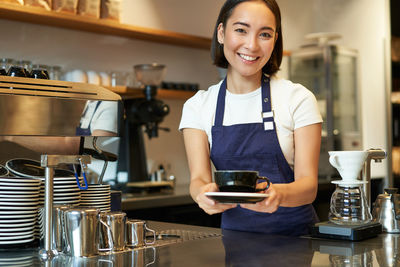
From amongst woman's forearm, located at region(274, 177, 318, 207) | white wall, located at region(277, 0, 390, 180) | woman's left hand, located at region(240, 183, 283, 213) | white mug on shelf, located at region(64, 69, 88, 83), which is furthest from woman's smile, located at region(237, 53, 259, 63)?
white wall, located at region(277, 0, 390, 180)

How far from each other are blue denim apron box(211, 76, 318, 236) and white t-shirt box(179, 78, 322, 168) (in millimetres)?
23

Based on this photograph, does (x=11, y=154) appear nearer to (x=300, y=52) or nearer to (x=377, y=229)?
(x=377, y=229)

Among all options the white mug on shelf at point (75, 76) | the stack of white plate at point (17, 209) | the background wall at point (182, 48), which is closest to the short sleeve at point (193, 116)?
the stack of white plate at point (17, 209)

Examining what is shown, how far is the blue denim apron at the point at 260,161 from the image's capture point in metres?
2.17

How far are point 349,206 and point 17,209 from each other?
1026 mm

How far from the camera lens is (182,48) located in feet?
15.0

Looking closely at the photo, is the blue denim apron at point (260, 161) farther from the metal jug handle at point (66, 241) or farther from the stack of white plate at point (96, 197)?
the metal jug handle at point (66, 241)

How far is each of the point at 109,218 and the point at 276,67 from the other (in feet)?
3.09

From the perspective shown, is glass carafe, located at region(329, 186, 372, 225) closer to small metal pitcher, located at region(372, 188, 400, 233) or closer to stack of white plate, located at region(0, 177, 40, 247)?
small metal pitcher, located at region(372, 188, 400, 233)

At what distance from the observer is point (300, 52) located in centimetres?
536

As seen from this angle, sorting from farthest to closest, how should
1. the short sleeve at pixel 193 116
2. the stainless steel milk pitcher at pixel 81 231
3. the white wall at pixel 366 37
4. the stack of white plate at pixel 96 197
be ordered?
the white wall at pixel 366 37
the short sleeve at pixel 193 116
the stack of white plate at pixel 96 197
the stainless steel milk pitcher at pixel 81 231

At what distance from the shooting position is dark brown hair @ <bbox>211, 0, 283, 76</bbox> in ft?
6.97

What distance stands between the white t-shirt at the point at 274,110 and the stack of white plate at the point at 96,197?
0.49 m

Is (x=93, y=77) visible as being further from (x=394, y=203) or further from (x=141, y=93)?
(x=394, y=203)
